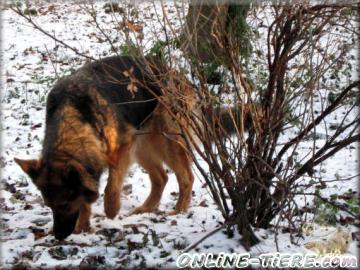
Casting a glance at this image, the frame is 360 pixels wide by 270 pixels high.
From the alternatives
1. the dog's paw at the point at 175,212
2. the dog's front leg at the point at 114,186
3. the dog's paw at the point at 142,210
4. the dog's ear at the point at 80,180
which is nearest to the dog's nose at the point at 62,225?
the dog's ear at the point at 80,180

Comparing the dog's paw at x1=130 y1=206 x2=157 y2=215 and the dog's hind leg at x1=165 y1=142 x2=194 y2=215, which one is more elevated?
the dog's hind leg at x1=165 y1=142 x2=194 y2=215

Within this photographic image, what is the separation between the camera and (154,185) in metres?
5.99

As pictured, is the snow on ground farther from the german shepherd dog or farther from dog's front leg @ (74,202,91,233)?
the german shepherd dog

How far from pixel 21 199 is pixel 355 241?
379 centimetres

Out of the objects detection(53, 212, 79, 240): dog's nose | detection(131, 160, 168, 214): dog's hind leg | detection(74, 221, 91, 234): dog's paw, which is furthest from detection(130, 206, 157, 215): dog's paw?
detection(53, 212, 79, 240): dog's nose

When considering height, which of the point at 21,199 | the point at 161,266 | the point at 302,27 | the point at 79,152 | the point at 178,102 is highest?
the point at 302,27

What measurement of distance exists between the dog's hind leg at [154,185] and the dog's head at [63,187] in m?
1.20

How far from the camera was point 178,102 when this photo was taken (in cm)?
402

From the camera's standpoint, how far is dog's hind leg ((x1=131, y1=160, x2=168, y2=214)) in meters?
5.61

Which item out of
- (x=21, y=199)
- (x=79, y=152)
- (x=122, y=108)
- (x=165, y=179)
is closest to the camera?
(x=79, y=152)

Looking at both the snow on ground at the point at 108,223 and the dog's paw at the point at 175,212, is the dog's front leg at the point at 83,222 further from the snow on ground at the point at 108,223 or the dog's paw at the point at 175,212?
the dog's paw at the point at 175,212

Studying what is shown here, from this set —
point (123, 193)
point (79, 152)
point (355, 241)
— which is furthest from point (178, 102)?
point (123, 193)

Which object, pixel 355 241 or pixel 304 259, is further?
pixel 355 241

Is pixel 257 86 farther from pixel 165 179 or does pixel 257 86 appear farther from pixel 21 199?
pixel 21 199
